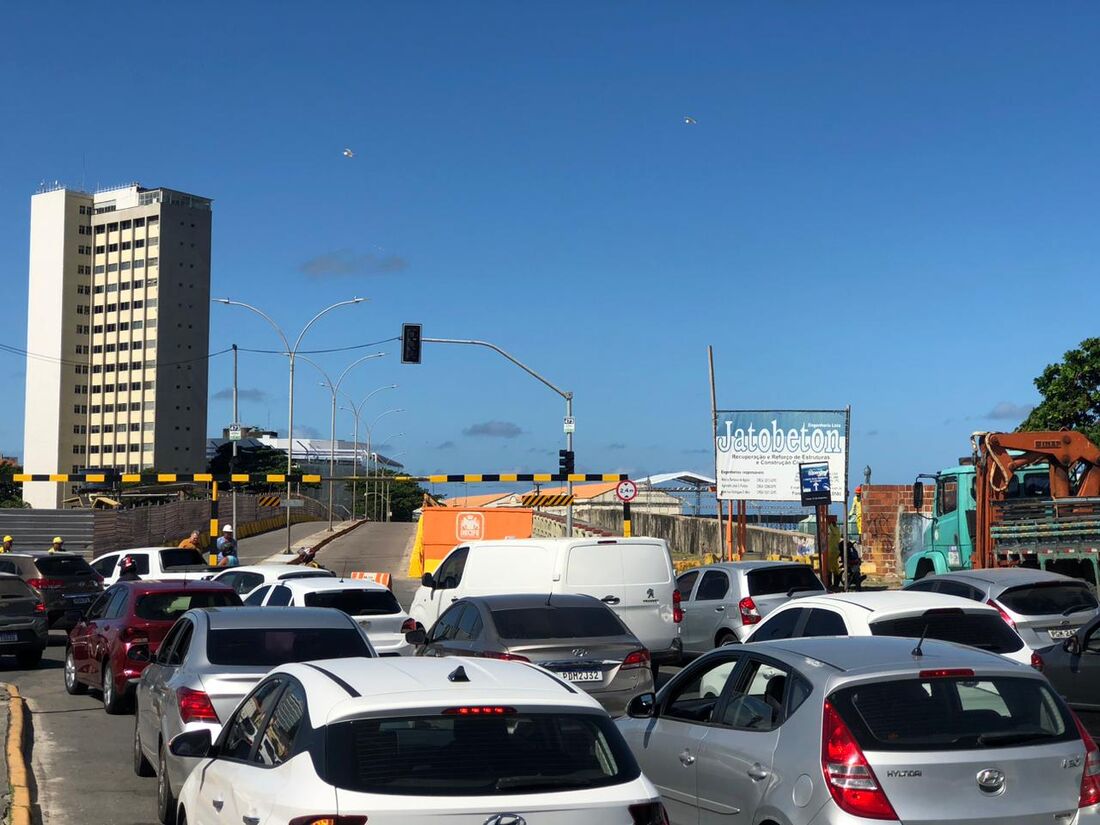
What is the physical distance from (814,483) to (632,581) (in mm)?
11848

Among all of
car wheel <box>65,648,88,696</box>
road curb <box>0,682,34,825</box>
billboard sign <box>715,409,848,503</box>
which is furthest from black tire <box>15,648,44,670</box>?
billboard sign <box>715,409,848,503</box>

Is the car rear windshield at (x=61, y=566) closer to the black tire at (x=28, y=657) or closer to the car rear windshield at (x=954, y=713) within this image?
the black tire at (x=28, y=657)

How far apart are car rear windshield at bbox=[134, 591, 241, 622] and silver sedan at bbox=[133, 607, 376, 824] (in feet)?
12.0

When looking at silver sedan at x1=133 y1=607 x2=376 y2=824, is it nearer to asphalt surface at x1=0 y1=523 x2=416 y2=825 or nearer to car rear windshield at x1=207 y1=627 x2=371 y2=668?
car rear windshield at x1=207 y1=627 x2=371 y2=668

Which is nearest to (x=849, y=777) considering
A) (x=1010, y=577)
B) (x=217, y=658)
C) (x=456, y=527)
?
(x=217, y=658)

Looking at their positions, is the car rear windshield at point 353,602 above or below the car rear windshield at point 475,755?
below

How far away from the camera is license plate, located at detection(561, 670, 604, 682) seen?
1176cm

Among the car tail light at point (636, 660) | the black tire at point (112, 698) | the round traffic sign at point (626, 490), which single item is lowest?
the black tire at point (112, 698)

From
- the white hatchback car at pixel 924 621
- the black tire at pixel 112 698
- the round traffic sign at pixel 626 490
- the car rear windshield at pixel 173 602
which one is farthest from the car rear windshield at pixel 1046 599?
the round traffic sign at pixel 626 490

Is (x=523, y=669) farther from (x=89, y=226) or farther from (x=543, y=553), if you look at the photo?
(x=89, y=226)

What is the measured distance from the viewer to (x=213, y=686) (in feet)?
31.4

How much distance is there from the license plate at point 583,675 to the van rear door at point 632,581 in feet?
17.1

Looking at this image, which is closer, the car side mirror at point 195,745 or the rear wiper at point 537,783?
the rear wiper at point 537,783

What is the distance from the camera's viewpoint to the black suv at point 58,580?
24.6 meters
